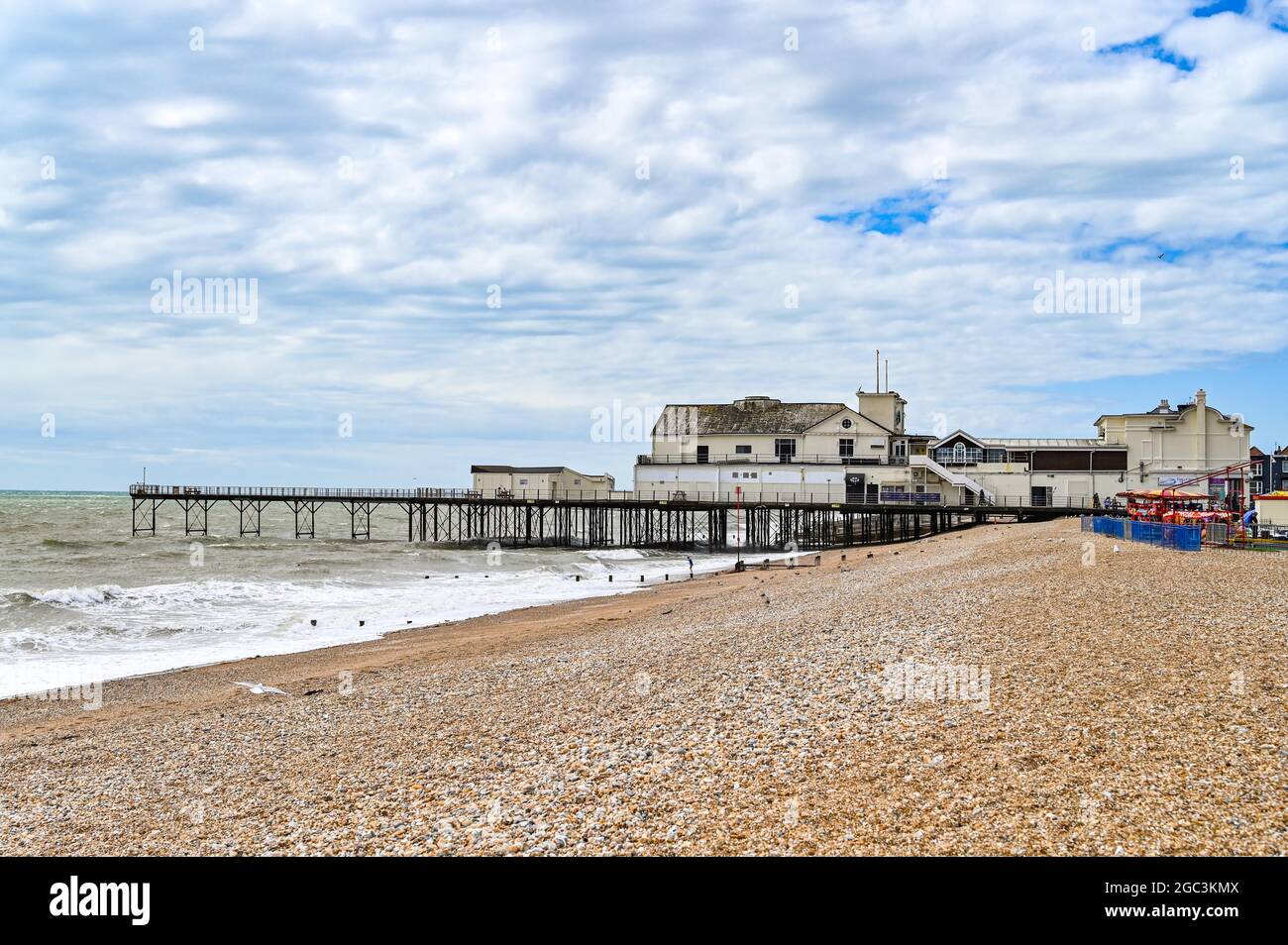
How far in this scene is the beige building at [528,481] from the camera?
56.3 meters

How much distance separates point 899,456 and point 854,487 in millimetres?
3381

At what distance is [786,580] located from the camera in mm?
27203

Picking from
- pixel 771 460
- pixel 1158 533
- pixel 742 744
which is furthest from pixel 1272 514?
pixel 771 460

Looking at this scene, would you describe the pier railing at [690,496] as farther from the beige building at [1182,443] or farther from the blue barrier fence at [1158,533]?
the blue barrier fence at [1158,533]

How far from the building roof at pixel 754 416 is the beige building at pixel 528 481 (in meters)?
6.02

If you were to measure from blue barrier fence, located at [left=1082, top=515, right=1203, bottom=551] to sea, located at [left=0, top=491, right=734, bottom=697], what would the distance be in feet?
46.0

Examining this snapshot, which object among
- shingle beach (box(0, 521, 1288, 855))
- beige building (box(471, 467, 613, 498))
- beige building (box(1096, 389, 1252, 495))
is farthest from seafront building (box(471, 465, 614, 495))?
shingle beach (box(0, 521, 1288, 855))

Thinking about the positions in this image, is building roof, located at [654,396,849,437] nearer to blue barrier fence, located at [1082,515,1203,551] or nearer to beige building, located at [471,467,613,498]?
beige building, located at [471,467,613,498]

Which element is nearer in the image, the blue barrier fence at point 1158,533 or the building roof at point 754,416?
the blue barrier fence at point 1158,533

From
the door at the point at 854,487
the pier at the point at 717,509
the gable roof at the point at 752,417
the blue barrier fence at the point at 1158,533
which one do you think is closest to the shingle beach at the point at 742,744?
the blue barrier fence at the point at 1158,533

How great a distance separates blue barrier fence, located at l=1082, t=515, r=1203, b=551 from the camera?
24.2 metres

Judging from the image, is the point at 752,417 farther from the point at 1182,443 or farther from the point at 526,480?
the point at 1182,443
